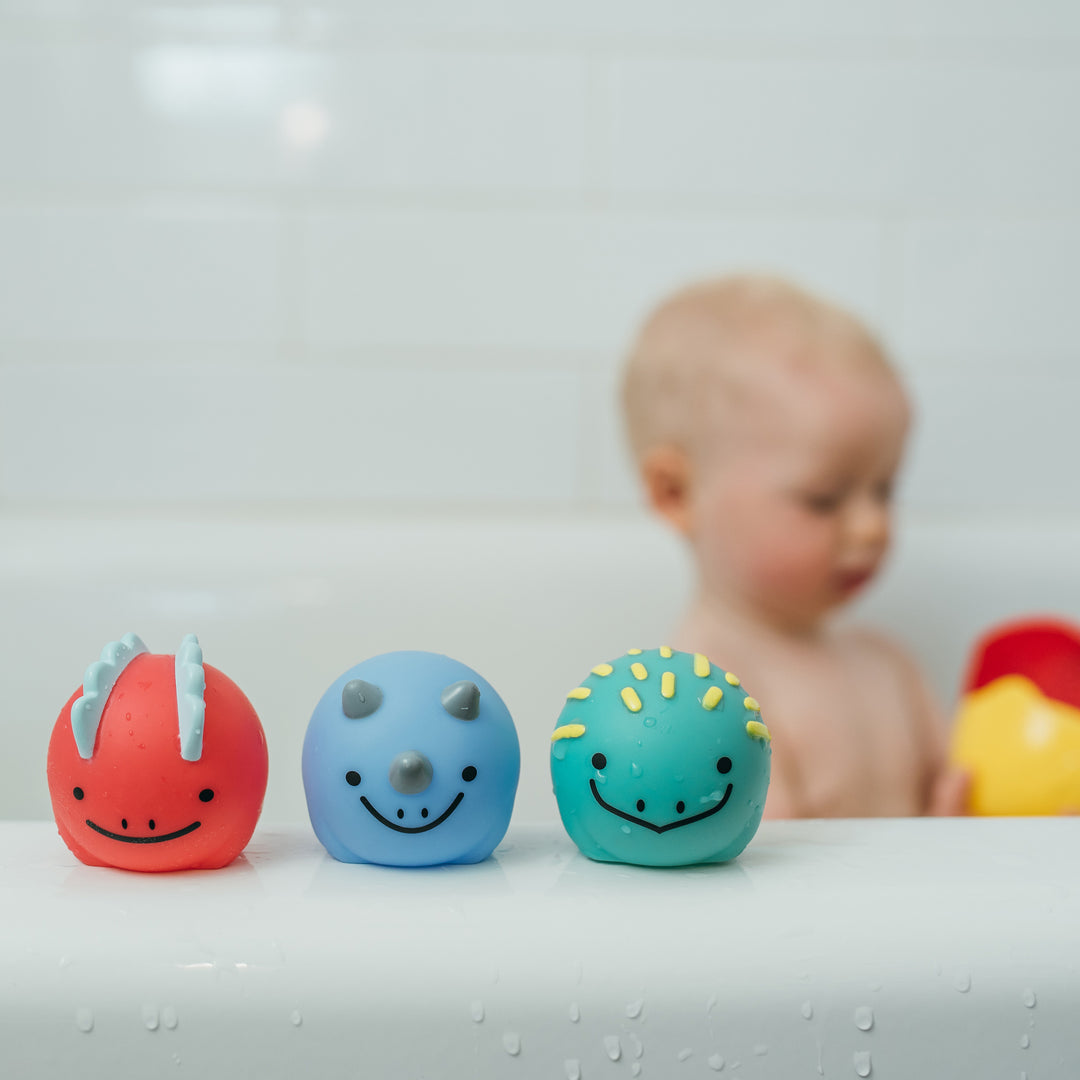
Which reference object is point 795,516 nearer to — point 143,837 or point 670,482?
point 670,482

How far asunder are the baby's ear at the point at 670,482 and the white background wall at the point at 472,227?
0.26m

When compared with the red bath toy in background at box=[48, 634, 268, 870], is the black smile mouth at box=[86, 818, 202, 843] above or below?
below

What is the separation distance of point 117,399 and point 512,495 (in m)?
0.49

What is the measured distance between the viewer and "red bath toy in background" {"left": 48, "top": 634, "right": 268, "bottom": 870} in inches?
16.4

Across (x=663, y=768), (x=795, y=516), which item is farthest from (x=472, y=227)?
(x=663, y=768)

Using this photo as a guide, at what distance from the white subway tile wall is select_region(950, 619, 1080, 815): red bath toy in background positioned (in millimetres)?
487

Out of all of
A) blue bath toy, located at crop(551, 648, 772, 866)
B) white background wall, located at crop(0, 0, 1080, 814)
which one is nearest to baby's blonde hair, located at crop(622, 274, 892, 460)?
white background wall, located at crop(0, 0, 1080, 814)

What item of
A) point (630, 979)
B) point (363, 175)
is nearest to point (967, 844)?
point (630, 979)

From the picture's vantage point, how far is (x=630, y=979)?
0.37m

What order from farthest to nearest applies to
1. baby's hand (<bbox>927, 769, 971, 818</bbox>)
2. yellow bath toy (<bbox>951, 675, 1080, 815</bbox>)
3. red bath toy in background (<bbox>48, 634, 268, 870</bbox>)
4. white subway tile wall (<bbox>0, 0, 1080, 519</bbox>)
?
1. white subway tile wall (<bbox>0, 0, 1080, 519</bbox>)
2. baby's hand (<bbox>927, 769, 971, 818</bbox>)
3. yellow bath toy (<bbox>951, 675, 1080, 815</bbox>)
4. red bath toy in background (<bbox>48, 634, 268, 870</bbox>)

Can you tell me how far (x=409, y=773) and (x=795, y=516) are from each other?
0.72 meters

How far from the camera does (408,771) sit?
427 millimetres

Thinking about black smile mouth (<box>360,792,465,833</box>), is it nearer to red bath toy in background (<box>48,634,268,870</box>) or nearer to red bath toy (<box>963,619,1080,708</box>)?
red bath toy in background (<box>48,634,268,870</box>)

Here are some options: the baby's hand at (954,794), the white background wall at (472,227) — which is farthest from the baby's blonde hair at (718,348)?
the baby's hand at (954,794)
